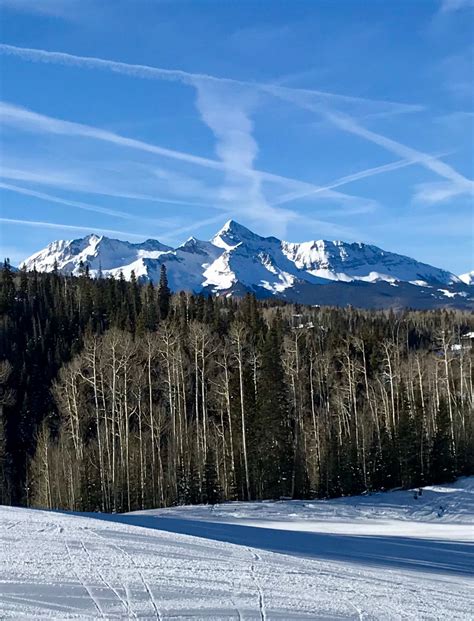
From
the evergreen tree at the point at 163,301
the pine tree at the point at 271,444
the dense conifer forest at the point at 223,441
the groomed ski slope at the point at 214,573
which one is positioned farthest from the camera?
the evergreen tree at the point at 163,301

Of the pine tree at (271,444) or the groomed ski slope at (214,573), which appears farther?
the pine tree at (271,444)

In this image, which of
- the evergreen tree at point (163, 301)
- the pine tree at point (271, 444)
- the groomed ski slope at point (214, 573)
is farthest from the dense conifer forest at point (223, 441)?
the evergreen tree at point (163, 301)

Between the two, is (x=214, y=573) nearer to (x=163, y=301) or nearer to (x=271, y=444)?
(x=271, y=444)

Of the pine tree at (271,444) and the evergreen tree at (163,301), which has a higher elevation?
the evergreen tree at (163,301)

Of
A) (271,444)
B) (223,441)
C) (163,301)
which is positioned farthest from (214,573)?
(163,301)

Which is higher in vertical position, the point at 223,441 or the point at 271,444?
the point at 223,441

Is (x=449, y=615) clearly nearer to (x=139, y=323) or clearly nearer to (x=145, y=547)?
(x=145, y=547)

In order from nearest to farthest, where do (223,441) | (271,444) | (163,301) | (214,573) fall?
(214,573), (271,444), (223,441), (163,301)

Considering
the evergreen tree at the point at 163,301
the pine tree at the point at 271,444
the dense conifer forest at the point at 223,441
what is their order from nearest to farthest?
the dense conifer forest at the point at 223,441
the pine tree at the point at 271,444
the evergreen tree at the point at 163,301

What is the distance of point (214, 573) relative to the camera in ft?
31.9

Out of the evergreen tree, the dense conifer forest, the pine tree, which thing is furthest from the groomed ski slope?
the evergreen tree

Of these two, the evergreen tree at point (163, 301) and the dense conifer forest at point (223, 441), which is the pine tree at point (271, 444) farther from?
the evergreen tree at point (163, 301)

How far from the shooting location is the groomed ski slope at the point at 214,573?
25.5ft

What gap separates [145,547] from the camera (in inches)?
453
